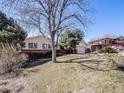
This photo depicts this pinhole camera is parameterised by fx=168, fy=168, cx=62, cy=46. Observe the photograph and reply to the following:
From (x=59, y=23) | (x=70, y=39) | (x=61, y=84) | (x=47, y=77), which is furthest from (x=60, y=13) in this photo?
(x=70, y=39)

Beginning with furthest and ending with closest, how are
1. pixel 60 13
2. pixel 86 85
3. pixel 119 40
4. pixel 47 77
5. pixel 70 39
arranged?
pixel 119 40
pixel 70 39
pixel 60 13
pixel 47 77
pixel 86 85

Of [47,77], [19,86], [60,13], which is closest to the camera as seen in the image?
[19,86]

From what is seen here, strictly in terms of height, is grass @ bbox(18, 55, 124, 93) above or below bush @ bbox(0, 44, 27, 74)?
below

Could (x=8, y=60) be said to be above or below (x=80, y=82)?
above

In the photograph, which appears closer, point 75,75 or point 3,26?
point 75,75

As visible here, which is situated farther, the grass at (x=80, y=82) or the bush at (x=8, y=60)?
the bush at (x=8, y=60)

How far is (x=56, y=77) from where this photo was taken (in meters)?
12.2

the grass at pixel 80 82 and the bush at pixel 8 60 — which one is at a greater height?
the bush at pixel 8 60

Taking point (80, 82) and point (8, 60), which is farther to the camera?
point (8, 60)

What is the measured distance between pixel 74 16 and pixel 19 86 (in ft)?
33.6

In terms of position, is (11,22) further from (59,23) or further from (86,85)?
(86,85)

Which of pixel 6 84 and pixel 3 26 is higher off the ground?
pixel 3 26

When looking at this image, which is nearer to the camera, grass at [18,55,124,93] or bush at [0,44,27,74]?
grass at [18,55,124,93]

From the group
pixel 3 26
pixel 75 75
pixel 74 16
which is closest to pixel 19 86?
pixel 75 75
